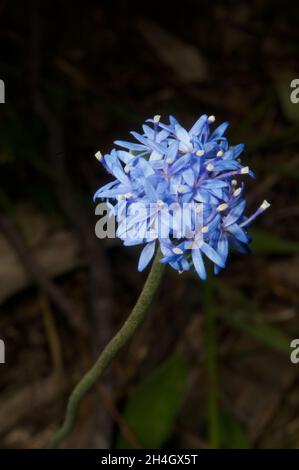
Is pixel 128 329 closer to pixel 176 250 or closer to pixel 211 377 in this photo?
pixel 176 250

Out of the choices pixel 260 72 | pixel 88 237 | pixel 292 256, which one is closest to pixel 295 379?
pixel 292 256

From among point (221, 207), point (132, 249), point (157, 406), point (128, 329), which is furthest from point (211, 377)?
point (221, 207)

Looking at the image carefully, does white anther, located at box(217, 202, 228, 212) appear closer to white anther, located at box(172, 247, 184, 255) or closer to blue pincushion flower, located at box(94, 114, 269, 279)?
blue pincushion flower, located at box(94, 114, 269, 279)

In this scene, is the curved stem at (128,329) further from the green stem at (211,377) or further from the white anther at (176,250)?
the green stem at (211,377)

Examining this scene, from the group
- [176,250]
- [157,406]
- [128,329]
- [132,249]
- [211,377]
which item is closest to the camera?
[176,250]

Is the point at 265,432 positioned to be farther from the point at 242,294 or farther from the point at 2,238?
the point at 2,238
